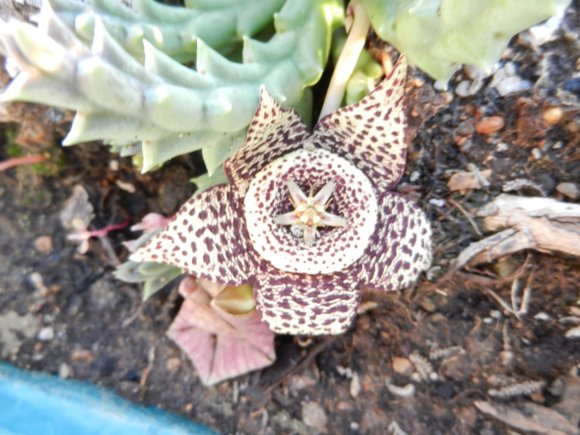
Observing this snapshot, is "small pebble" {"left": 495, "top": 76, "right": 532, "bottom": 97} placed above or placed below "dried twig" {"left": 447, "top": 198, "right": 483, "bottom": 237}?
above

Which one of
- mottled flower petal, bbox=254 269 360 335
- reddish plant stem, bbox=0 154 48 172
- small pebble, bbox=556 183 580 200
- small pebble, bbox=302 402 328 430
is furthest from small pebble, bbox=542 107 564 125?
reddish plant stem, bbox=0 154 48 172

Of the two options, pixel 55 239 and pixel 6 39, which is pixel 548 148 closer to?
pixel 6 39

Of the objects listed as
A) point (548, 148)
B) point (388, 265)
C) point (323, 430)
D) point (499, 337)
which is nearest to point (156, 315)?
point (323, 430)

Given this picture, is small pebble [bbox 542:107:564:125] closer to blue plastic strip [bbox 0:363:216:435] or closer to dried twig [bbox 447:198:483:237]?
dried twig [bbox 447:198:483:237]

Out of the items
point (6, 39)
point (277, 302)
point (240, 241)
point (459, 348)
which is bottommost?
point (459, 348)

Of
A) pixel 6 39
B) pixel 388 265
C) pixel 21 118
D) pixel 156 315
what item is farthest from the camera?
pixel 156 315

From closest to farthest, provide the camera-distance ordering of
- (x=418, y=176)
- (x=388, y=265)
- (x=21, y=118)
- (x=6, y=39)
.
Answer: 1. (x=6, y=39)
2. (x=388, y=265)
3. (x=418, y=176)
4. (x=21, y=118)
